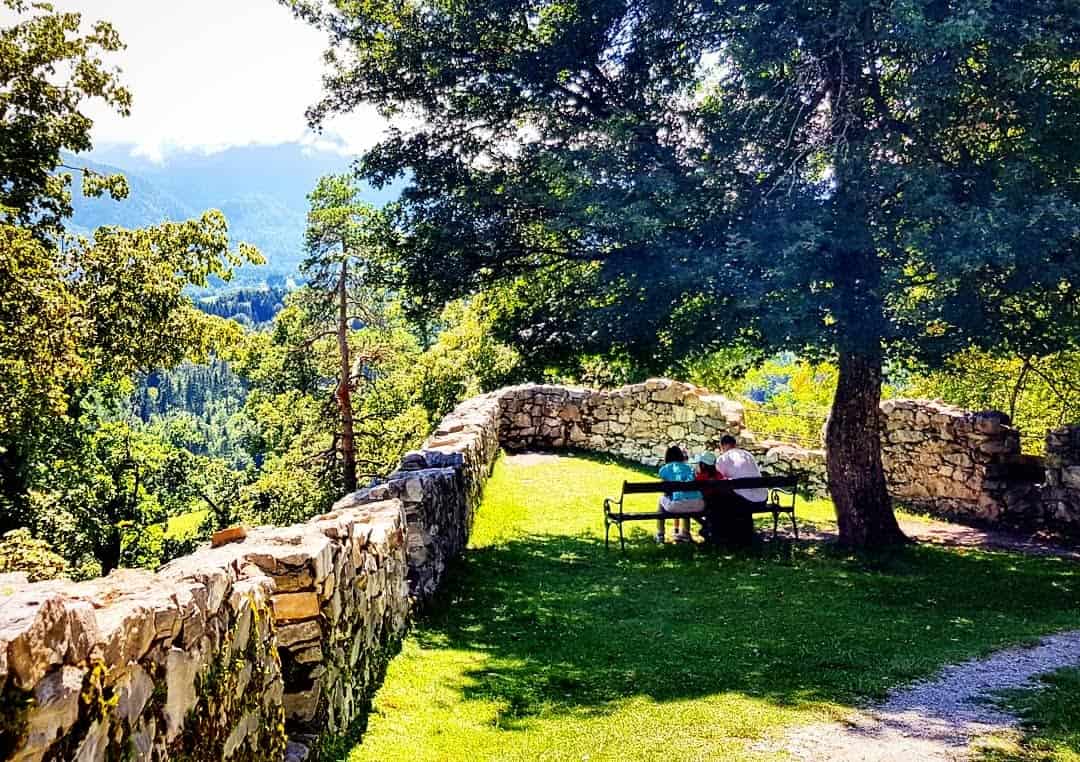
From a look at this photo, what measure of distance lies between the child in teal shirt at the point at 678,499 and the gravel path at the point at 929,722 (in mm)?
4838

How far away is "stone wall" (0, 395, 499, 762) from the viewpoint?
93.4 inches

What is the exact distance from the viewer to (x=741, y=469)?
11.6 m

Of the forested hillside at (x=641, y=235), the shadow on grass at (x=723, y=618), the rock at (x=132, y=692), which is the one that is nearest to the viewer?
the rock at (x=132, y=692)

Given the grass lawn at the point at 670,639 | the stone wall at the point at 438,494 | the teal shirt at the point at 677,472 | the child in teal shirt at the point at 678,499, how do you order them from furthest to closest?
the teal shirt at the point at 677,472 < the child in teal shirt at the point at 678,499 < the stone wall at the point at 438,494 < the grass lawn at the point at 670,639

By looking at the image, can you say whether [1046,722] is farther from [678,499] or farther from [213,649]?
[678,499]

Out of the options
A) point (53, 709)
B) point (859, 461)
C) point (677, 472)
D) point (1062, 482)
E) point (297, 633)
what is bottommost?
point (297, 633)

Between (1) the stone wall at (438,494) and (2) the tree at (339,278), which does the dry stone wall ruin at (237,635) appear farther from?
(2) the tree at (339,278)

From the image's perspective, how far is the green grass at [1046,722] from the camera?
4914 millimetres

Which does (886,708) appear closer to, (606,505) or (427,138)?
(606,505)

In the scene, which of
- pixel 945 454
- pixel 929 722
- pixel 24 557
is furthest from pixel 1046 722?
pixel 24 557

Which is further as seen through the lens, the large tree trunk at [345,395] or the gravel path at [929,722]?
the large tree trunk at [345,395]

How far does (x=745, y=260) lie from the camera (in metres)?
9.37

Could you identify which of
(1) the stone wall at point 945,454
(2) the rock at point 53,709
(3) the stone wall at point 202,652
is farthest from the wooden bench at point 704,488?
(2) the rock at point 53,709

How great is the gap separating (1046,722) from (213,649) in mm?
5267
